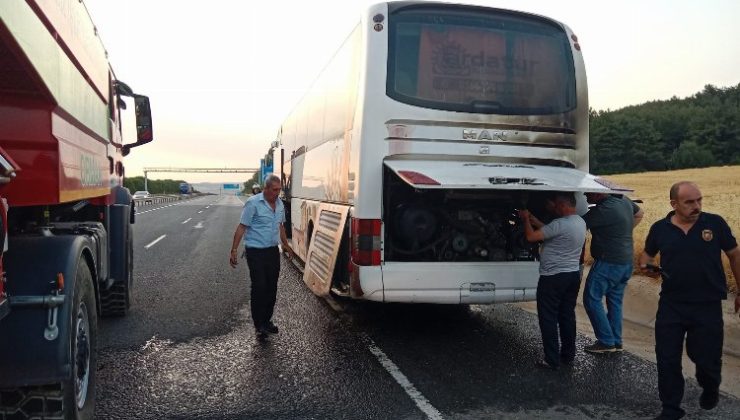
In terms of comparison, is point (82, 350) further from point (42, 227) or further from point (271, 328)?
point (271, 328)

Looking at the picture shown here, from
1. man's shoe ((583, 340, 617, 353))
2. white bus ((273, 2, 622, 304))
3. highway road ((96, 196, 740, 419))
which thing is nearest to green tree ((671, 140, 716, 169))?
highway road ((96, 196, 740, 419))

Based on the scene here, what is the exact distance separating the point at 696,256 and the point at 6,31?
4146mm

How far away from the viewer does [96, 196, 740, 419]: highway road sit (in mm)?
4230

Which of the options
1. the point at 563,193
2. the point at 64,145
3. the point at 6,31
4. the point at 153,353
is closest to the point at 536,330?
the point at 563,193

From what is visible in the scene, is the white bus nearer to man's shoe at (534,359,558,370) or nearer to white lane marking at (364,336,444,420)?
white lane marking at (364,336,444,420)

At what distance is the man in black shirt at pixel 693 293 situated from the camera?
13.0 ft

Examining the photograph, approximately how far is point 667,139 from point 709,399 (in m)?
91.5

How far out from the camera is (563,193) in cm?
548

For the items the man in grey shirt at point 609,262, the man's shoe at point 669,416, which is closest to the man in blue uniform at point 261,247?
the man in grey shirt at point 609,262

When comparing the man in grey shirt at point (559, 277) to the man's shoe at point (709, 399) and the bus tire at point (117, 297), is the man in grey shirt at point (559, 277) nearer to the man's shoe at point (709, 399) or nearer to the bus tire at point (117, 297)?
the man's shoe at point (709, 399)

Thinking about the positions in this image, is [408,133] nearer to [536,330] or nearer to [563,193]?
[563,193]

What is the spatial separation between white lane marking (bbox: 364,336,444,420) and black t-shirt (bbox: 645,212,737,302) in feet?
6.10

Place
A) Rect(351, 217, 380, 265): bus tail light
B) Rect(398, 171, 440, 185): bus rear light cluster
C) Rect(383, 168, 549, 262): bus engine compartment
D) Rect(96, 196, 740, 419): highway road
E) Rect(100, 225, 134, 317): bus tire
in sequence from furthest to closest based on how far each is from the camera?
1. Rect(100, 225, 134, 317): bus tire
2. Rect(383, 168, 549, 262): bus engine compartment
3. Rect(351, 217, 380, 265): bus tail light
4. Rect(398, 171, 440, 185): bus rear light cluster
5. Rect(96, 196, 740, 419): highway road

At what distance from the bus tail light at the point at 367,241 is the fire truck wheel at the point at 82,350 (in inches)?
93.0
